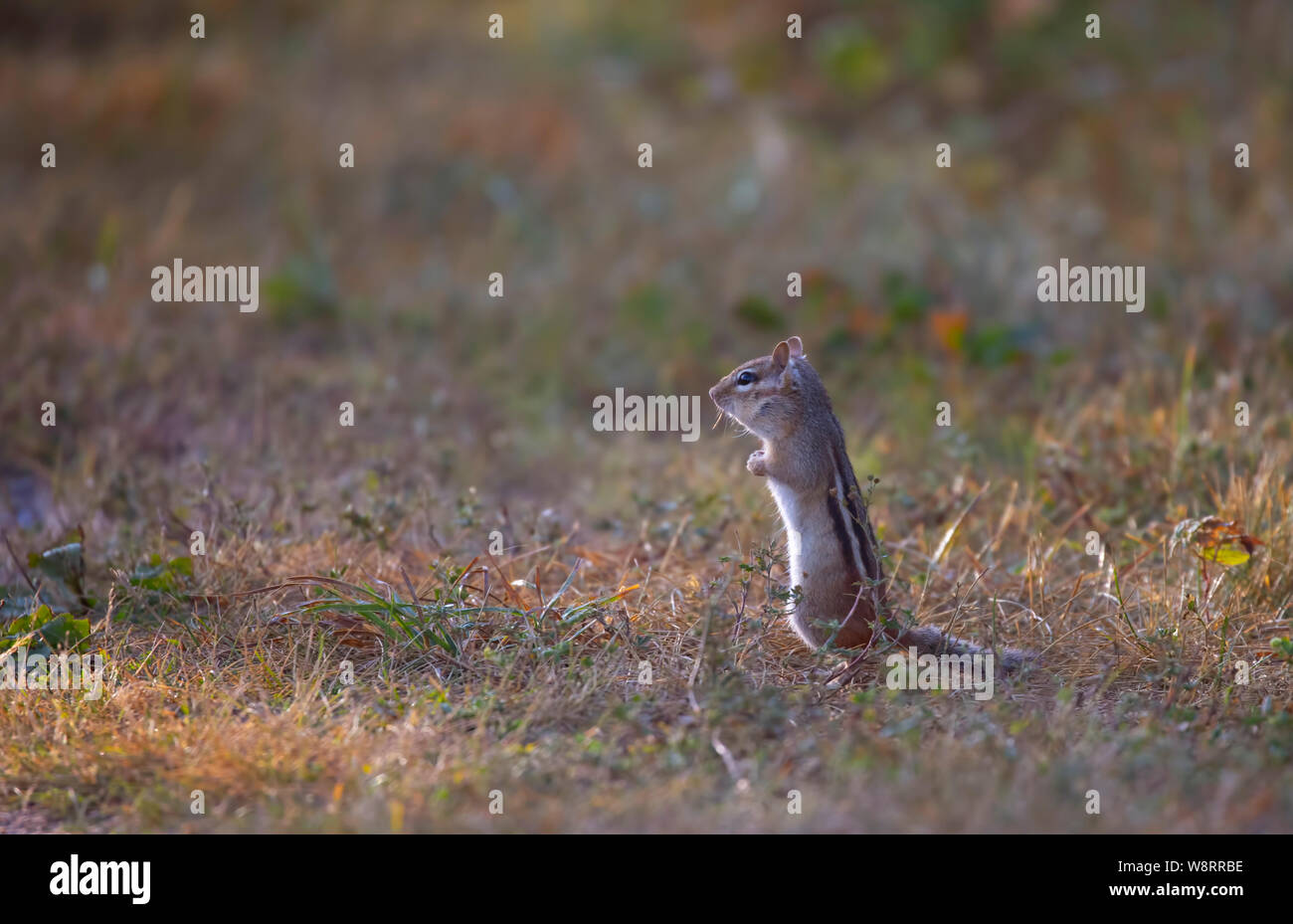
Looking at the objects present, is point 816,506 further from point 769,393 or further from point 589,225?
point 589,225

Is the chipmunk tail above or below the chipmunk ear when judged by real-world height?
below

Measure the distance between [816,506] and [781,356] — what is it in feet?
2.08

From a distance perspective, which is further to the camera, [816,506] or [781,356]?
[781,356]

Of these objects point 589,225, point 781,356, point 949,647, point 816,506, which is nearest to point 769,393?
point 781,356

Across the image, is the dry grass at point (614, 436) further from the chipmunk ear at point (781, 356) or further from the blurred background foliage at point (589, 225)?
the chipmunk ear at point (781, 356)

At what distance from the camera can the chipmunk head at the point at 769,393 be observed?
16.8 feet

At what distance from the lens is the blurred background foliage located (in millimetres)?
7516

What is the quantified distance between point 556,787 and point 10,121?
971 centimetres

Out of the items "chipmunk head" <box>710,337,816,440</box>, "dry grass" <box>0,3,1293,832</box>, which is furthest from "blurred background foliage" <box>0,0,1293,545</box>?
"chipmunk head" <box>710,337,816,440</box>

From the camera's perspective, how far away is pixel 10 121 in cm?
1118

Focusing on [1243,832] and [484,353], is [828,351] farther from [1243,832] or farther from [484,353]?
[1243,832]

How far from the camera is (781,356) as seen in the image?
5184 millimetres

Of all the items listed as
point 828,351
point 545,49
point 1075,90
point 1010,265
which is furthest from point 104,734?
point 545,49

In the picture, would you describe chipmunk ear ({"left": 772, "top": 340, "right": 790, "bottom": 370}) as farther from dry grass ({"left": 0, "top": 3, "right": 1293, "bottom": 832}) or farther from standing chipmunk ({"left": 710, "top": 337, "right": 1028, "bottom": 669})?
dry grass ({"left": 0, "top": 3, "right": 1293, "bottom": 832})
